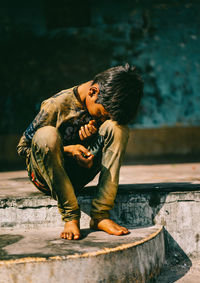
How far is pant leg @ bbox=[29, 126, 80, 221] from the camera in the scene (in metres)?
1.85

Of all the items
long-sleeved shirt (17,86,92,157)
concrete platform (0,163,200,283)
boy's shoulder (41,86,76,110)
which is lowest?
concrete platform (0,163,200,283)

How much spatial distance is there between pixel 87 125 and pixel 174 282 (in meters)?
0.85

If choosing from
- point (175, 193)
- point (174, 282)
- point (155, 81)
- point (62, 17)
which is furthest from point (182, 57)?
point (174, 282)

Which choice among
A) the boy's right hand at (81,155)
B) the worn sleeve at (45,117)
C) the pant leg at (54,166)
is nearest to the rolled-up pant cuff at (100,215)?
the pant leg at (54,166)

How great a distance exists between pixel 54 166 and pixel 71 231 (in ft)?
0.99

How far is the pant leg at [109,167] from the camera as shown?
1.98 meters

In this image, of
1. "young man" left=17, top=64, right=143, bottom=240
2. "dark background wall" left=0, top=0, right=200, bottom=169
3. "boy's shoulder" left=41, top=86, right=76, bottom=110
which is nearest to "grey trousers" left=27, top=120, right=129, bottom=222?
"young man" left=17, top=64, right=143, bottom=240

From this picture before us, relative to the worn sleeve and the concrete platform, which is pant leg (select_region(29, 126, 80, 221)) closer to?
the worn sleeve

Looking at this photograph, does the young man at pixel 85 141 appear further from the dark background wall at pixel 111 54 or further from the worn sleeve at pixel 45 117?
the dark background wall at pixel 111 54

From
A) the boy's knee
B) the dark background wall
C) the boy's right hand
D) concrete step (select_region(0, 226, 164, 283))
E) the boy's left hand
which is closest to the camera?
concrete step (select_region(0, 226, 164, 283))

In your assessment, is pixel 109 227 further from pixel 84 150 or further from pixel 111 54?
pixel 111 54

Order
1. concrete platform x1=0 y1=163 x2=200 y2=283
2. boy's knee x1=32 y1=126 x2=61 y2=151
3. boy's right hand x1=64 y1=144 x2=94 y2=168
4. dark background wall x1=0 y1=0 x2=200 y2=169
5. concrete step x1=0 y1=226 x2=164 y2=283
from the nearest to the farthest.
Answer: concrete step x1=0 y1=226 x2=164 y2=283 < boy's knee x1=32 y1=126 x2=61 y2=151 < boy's right hand x1=64 y1=144 x2=94 y2=168 < concrete platform x1=0 y1=163 x2=200 y2=283 < dark background wall x1=0 y1=0 x2=200 y2=169

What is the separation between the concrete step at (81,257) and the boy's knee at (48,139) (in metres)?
0.42

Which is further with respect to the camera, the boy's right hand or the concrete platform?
the concrete platform
